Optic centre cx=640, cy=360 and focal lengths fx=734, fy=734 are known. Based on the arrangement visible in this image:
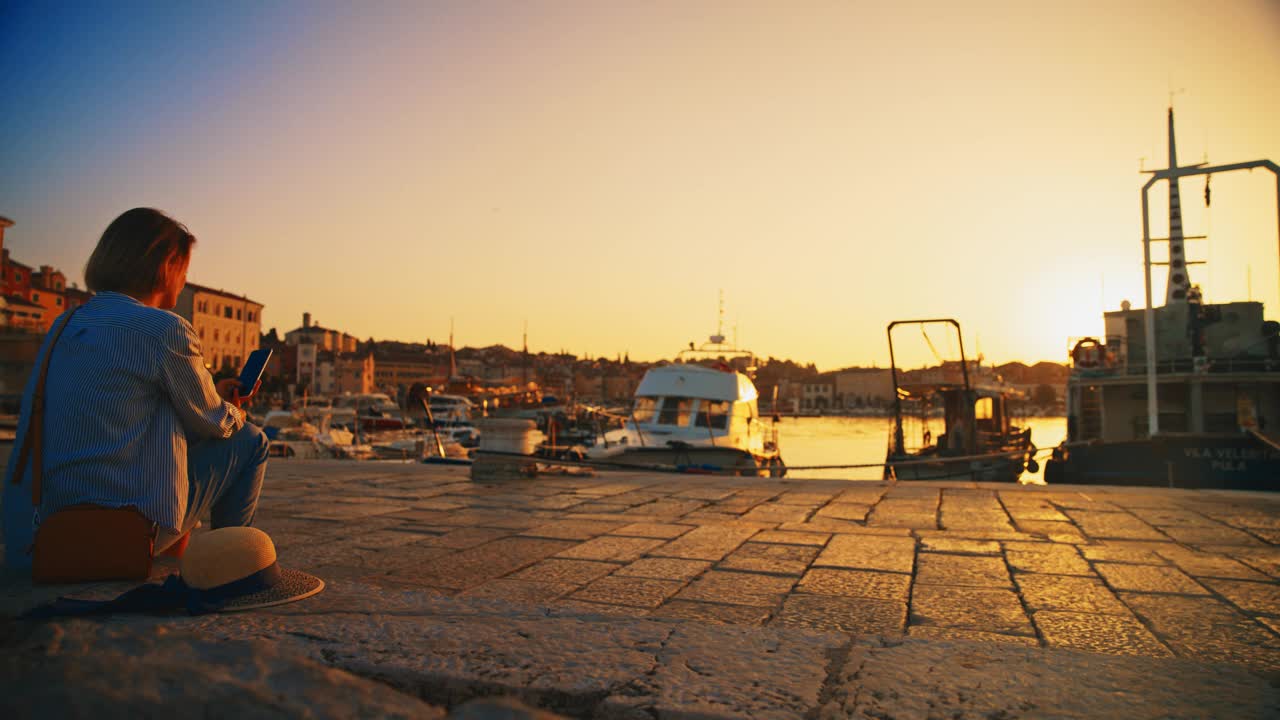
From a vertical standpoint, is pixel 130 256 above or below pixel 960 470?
above

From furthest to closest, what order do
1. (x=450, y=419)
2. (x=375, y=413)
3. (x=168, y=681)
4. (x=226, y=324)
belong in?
(x=226, y=324) → (x=450, y=419) → (x=375, y=413) → (x=168, y=681)

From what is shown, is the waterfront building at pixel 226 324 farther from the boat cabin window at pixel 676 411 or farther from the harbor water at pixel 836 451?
the boat cabin window at pixel 676 411

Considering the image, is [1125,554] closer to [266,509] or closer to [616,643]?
[616,643]

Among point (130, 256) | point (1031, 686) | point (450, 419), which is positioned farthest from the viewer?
point (450, 419)

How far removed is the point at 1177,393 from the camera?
61.0ft

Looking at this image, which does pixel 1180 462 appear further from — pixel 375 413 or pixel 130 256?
pixel 375 413

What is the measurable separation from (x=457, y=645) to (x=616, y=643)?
1.32 feet

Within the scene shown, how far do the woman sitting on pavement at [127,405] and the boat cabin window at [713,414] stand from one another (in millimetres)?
13777

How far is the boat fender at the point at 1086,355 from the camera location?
19.2 meters

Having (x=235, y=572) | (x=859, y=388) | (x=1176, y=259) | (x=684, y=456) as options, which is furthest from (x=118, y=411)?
(x=859, y=388)

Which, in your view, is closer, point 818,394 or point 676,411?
point 676,411

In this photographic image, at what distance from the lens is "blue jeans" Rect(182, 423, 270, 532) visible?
2.53 metres

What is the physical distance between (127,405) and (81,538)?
411 millimetres

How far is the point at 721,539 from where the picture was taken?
158 inches
